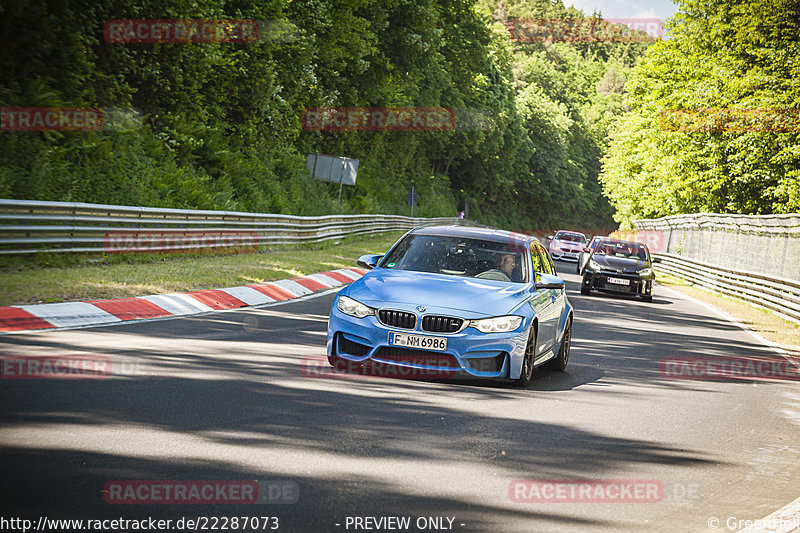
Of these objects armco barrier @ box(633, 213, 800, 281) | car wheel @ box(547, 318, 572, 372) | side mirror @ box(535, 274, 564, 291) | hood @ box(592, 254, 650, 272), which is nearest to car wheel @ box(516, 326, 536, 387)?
side mirror @ box(535, 274, 564, 291)

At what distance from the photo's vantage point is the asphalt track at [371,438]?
4730 mm

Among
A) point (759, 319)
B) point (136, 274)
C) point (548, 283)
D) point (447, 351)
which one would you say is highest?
point (548, 283)

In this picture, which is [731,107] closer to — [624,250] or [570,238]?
[570,238]

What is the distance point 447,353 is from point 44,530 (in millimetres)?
4690

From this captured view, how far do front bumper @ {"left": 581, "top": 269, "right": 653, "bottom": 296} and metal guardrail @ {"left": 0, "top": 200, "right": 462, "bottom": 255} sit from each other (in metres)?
9.43

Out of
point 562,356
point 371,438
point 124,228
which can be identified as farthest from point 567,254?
point 371,438

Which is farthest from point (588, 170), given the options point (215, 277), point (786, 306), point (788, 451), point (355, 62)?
point (788, 451)

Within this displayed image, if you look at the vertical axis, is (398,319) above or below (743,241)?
below

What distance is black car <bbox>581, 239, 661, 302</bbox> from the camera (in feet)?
79.0

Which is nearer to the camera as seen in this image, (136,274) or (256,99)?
(136,274)

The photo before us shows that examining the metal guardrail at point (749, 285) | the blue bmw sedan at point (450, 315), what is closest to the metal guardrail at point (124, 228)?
the blue bmw sedan at point (450, 315)

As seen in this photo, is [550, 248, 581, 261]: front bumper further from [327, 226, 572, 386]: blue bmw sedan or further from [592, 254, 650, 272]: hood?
[327, 226, 572, 386]: blue bmw sedan

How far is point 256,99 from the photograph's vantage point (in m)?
34.4

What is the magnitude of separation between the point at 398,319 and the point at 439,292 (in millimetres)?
546
